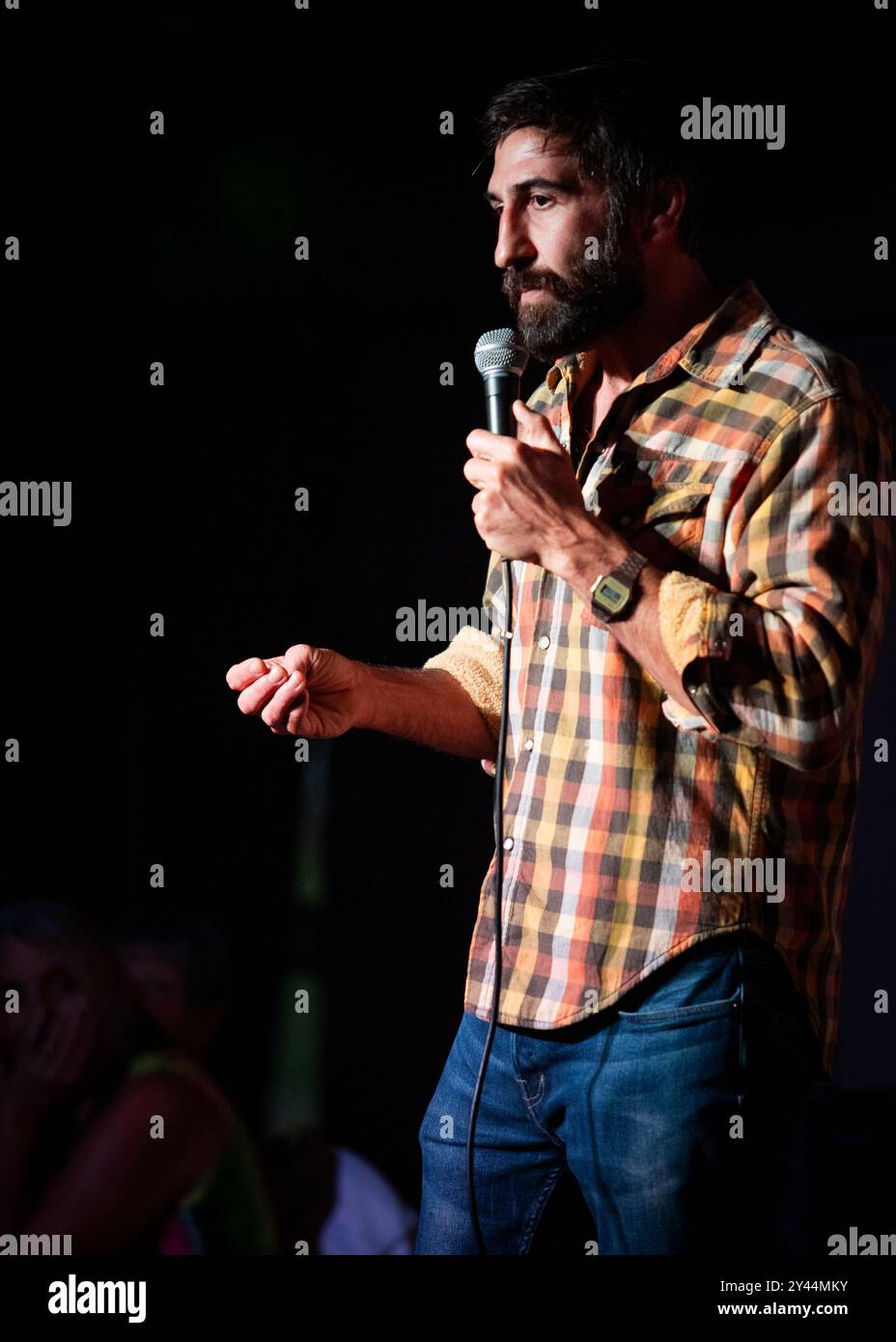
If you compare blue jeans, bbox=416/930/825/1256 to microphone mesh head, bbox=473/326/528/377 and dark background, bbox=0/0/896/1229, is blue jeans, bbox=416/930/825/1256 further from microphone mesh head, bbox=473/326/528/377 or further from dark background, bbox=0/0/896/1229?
dark background, bbox=0/0/896/1229

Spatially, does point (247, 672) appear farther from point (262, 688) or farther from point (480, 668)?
point (480, 668)

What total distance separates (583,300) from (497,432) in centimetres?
21

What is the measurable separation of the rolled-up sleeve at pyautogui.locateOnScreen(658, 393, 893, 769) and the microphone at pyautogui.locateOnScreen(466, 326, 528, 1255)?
0.84 feet

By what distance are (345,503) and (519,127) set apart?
1001mm

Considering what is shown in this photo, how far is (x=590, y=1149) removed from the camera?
52.9 inches

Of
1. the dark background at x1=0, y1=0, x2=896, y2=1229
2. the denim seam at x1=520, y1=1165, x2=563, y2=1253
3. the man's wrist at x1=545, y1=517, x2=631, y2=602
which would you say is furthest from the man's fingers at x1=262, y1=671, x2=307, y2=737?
the dark background at x1=0, y1=0, x2=896, y2=1229

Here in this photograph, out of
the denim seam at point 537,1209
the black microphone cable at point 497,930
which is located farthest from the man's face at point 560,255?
the denim seam at point 537,1209

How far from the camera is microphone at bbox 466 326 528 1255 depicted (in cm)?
143

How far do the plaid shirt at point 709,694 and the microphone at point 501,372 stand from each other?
118 millimetres

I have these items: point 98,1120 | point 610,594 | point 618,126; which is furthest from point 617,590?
point 98,1120

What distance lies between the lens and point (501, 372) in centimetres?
146

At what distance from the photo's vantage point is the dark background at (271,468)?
7.36ft

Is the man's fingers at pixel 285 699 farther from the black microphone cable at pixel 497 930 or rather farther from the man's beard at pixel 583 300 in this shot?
the man's beard at pixel 583 300
